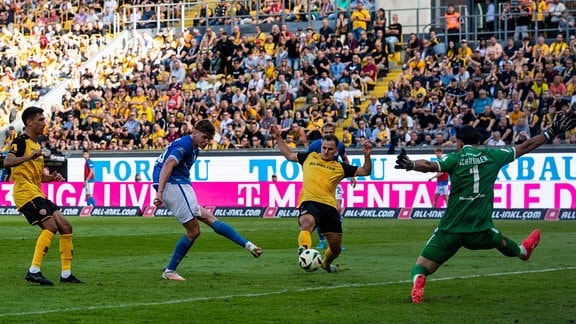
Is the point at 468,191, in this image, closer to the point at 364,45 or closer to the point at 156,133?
the point at 364,45

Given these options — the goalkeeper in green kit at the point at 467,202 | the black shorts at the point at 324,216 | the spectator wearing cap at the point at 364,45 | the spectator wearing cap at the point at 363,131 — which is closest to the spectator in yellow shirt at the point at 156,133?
the spectator wearing cap at the point at 364,45

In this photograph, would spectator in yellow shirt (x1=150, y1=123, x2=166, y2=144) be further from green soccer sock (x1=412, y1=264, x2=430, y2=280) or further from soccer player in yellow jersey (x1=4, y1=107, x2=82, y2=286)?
green soccer sock (x1=412, y1=264, x2=430, y2=280)

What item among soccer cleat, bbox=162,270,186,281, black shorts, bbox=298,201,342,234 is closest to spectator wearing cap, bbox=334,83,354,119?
black shorts, bbox=298,201,342,234

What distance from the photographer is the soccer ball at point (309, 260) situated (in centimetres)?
1548

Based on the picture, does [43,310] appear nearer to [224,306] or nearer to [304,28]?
[224,306]

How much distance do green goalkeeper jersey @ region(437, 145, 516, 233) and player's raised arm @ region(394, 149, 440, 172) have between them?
52 cm

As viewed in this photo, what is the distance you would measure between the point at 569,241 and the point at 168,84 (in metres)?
23.6

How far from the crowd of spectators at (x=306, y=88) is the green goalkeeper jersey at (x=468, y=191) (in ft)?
69.3

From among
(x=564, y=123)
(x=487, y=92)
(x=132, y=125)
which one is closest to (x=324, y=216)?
(x=564, y=123)

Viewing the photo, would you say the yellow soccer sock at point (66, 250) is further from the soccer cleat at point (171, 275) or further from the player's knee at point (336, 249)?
the player's knee at point (336, 249)

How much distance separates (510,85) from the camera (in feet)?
118

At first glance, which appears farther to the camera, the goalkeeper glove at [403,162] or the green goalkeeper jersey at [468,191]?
the green goalkeeper jersey at [468,191]

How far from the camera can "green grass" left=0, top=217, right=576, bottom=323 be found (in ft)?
39.6

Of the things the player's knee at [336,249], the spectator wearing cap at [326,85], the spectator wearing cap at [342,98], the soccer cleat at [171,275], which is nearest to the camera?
the soccer cleat at [171,275]
